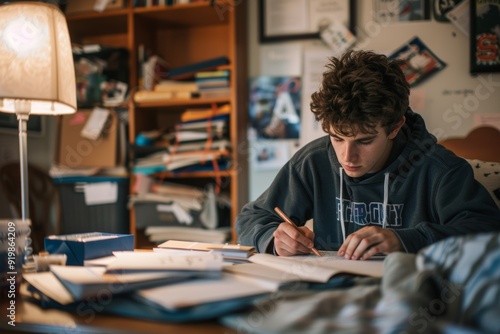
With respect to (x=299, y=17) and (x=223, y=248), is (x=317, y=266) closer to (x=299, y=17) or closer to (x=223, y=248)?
(x=223, y=248)

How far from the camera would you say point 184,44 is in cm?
286

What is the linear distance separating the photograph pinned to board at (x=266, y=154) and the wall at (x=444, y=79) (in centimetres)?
68

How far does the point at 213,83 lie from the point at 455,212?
1571 mm

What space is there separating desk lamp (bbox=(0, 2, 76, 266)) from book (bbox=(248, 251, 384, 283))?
616 millimetres

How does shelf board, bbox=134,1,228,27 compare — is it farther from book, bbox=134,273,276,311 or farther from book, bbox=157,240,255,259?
book, bbox=134,273,276,311

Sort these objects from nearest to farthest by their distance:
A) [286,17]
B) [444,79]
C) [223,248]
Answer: [223,248], [444,79], [286,17]

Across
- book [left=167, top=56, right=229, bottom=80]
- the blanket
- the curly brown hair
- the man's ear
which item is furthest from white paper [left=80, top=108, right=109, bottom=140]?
the blanket

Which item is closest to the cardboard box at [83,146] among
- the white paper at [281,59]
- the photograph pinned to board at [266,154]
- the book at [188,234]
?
the book at [188,234]

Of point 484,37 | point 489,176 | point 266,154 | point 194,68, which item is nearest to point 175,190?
point 266,154

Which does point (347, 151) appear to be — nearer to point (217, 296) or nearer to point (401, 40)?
point (217, 296)

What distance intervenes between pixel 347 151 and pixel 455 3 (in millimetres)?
1504

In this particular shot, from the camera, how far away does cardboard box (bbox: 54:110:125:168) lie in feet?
8.59

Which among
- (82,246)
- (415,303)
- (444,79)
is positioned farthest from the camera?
(444,79)

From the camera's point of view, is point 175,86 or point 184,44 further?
point 184,44
